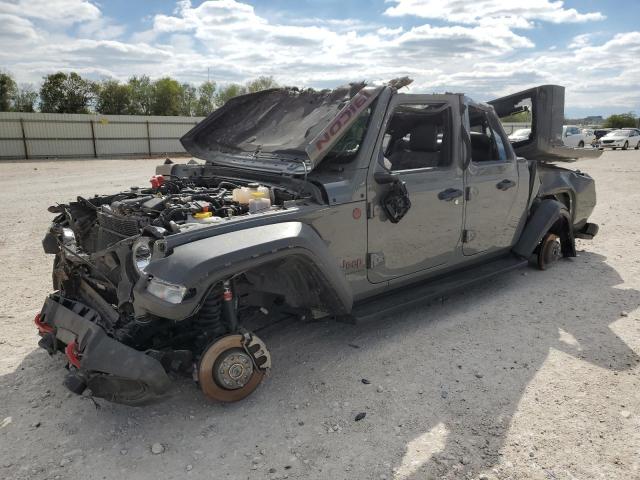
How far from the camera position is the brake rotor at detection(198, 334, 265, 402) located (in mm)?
3084

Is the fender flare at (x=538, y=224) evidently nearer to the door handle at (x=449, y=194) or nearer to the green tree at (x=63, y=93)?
the door handle at (x=449, y=194)

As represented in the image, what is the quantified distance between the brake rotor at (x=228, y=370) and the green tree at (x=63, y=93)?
40.5 metres

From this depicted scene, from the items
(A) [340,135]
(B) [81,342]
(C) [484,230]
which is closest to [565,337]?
(C) [484,230]

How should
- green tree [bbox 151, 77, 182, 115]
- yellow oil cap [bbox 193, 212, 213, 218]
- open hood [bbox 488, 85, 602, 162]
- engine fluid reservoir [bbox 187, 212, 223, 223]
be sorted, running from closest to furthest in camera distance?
engine fluid reservoir [bbox 187, 212, 223, 223] → yellow oil cap [bbox 193, 212, 213, 218] → open hood [bbox 488, 85, 602, 162] → green tree [bbox 151, 77, 182, 115]

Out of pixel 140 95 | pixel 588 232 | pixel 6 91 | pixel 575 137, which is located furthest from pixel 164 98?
pixel 588 232

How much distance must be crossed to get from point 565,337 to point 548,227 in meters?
1.71

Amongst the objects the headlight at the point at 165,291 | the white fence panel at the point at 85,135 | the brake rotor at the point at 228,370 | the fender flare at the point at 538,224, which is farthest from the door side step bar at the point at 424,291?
the white fence panel at the point at 85,135

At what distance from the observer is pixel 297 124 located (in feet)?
14.2

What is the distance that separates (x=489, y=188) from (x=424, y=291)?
49.0 inches

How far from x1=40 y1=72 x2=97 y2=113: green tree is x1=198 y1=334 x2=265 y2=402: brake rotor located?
40478 mm

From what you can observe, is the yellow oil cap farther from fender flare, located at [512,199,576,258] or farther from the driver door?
fender flare, located at [512,199,576,258]

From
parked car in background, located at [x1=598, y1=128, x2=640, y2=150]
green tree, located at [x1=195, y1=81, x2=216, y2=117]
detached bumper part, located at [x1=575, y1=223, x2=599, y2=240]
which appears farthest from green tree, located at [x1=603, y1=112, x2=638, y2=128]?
detached bumper part, located at [x1=575, y1=223, x2=599, y2=240]

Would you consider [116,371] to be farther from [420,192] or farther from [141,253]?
[420,192]

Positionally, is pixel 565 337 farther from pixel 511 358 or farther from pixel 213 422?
pixel 213 422
